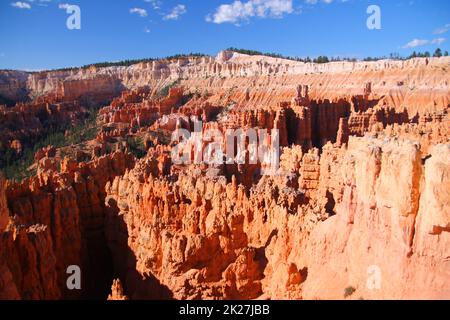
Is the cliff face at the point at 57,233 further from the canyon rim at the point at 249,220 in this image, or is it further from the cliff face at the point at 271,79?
the cliff face at the point at 271,79

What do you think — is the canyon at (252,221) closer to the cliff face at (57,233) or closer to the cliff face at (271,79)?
the cliff face at (57,233)

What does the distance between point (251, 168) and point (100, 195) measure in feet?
36.4

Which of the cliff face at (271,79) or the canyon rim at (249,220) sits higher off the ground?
the cliff face at (271,79)

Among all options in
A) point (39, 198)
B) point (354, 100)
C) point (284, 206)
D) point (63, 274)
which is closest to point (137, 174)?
point (39, 198)

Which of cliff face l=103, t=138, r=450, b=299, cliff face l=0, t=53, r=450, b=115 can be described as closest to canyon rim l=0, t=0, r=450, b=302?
cliff face l=103, t=138, r=450, b=299

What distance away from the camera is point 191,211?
18.9 meters

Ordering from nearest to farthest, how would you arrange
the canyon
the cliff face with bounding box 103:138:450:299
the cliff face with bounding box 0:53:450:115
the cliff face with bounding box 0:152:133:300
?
the cliff face with bounding box 103:138:450:299 < the canyon < the cliff face with bounding box 0:152:133:300 < the cliff face with bounding box 0:53:450:115

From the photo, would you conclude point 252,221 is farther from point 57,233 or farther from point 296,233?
point 57,233

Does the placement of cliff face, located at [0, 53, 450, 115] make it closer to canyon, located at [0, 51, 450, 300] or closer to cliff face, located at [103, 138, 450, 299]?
canyon, located at [0, 51, 450, 300]

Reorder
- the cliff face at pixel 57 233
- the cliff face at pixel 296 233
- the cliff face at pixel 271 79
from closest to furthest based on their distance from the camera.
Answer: the cliff face at pixel 296 233 → the cliff face at pixel 57 233 → the cliff face at pixel 271 79

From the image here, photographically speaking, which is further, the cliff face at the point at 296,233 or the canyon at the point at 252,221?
the canyon at the point at 252,221

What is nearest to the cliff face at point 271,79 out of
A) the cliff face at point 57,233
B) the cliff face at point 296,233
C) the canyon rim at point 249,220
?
the canyon rim at point 249,220

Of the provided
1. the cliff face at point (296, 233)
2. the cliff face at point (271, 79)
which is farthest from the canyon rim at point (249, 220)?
the cliff face at point (271, 79)

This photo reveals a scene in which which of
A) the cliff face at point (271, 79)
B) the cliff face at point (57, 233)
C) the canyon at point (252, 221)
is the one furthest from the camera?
the cliff face at point (271, 79)
